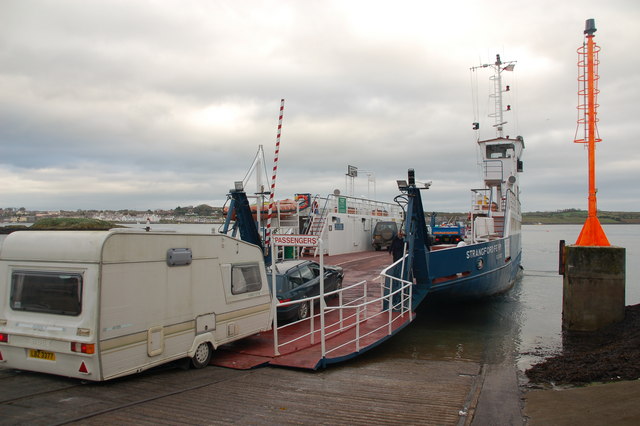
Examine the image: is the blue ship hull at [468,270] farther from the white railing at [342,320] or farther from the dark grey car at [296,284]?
the dark grey car at [296,284]

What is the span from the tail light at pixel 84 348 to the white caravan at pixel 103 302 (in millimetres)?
12

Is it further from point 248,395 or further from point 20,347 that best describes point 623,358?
point 20,347

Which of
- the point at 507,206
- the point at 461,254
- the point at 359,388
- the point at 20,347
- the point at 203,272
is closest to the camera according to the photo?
the point at 20,347

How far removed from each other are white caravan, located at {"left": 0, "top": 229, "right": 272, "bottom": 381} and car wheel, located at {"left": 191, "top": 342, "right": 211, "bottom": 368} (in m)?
0.02

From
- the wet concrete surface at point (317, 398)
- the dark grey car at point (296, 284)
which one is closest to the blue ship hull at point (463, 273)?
the dark grey car at point (296, 284)

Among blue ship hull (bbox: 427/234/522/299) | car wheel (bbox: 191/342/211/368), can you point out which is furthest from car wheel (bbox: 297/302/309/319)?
blue ship hull (bbox: 427/234/522/299)

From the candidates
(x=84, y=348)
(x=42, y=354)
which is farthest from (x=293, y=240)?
(x=42, y=354)

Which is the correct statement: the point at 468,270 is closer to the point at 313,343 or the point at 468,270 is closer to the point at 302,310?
the point at 302,310

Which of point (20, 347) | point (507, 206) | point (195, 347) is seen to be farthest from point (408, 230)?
point (507, 206)

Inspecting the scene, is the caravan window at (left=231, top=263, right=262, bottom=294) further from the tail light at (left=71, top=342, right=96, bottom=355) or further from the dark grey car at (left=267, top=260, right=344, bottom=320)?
the tail light at (left=71, top=342, right=96, bottom=355)

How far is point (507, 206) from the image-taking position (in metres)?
20.2

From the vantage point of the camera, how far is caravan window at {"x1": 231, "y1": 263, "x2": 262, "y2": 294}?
27.6 ft

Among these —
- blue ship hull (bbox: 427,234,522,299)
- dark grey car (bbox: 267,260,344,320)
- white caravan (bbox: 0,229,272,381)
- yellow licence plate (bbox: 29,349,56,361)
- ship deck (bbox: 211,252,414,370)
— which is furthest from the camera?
blue ship hull (bbox: 427,234,522,299)

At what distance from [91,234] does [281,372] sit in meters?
3.70
